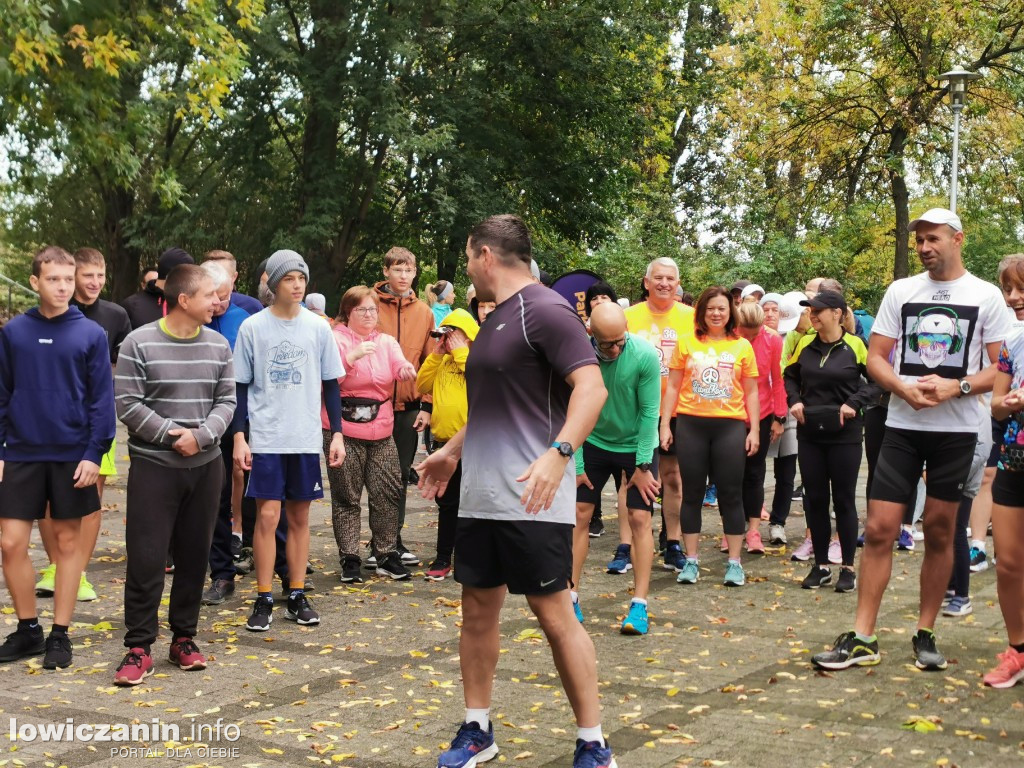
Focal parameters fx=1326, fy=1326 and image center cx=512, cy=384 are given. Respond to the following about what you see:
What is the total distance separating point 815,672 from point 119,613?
4178 millimetres

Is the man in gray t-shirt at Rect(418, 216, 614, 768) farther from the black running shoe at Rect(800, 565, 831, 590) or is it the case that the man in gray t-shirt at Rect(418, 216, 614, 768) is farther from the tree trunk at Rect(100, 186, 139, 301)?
the tree trunk at Rect(100, 186, 139, 301)

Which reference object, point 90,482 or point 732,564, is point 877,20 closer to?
point 732,564

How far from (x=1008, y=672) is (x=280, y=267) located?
462cm

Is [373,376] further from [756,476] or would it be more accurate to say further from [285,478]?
[756,476]

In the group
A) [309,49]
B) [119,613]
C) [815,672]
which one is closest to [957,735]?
[815,672]

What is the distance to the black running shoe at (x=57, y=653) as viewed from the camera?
673cm

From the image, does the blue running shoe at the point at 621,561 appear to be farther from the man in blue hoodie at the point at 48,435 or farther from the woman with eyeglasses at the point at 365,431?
the man in blue hoodie at the point at 48,435

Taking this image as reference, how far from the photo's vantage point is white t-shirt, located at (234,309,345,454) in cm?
795

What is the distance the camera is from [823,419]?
9195 millimetres

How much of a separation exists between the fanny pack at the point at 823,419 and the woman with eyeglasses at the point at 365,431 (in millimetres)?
2806

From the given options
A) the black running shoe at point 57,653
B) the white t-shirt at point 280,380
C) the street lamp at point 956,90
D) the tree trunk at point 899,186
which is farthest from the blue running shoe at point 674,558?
the tree trunk at point 899,186

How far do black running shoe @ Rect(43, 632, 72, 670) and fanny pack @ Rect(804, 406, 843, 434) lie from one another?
5.10 meters

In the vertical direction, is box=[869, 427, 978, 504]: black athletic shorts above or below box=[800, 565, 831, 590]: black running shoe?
above

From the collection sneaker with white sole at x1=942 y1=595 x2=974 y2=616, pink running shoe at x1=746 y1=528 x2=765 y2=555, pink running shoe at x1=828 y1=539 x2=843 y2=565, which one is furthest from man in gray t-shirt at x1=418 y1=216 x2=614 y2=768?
pink running shoe at x1=746 y1=528 x2=765 y2=555
